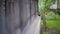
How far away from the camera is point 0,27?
1.20 metres

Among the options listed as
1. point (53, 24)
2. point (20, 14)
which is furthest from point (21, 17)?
point (53, 24)

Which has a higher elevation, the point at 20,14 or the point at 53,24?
the point at 20,14

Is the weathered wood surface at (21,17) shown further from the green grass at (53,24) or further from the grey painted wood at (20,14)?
the green grass at (53,24)

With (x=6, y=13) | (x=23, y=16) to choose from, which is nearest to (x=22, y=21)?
(x=23, y=16)

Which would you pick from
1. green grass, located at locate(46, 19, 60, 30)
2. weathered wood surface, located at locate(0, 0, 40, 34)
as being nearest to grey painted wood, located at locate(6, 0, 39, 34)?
weathered wood surface, located at locate(0, 0, 40, 34)

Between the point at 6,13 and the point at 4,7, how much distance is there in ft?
0.21

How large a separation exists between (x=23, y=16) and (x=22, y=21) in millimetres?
55

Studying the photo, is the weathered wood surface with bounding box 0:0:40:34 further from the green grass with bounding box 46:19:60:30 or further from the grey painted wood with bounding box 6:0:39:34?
the green grass with bounding box 46:19:60:30

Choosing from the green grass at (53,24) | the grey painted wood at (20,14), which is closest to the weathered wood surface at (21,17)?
the grey painted wood at (20,14)

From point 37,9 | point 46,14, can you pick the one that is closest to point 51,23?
point 46,14

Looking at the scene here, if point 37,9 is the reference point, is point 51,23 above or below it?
below

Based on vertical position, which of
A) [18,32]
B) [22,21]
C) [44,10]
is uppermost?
[44,10]

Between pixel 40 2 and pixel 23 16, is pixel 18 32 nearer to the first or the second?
pixel 23 16

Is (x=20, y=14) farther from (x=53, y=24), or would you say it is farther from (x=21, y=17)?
(x=53, y=24)
